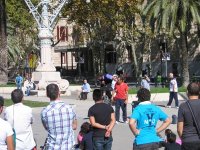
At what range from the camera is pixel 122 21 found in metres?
50.8

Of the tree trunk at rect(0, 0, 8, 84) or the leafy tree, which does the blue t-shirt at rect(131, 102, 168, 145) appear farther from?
the leafy tree

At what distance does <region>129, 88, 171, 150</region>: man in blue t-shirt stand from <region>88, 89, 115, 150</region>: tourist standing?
3.63 feet

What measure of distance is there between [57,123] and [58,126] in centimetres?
4

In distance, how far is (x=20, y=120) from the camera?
8.05 m

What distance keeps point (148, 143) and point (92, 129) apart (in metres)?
1.68

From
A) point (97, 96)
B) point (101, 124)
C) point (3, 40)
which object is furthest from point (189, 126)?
point (3, 40)

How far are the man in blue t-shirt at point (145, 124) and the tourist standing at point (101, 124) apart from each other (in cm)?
111

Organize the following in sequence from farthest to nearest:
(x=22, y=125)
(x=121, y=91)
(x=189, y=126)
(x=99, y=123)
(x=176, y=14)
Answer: (x=176, y=14)
(x=121, y=91)
(x=99, y=123)
(x=22, y=125)
(x=189, y=126)

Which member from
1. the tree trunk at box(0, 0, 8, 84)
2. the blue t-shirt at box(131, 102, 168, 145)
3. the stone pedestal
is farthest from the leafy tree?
the blue t-shirt at box(131, 102, 168, 145)

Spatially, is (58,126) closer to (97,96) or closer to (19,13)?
(97,96)

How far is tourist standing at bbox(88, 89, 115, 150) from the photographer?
29.6 feet

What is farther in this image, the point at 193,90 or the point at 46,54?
the point at 46,54

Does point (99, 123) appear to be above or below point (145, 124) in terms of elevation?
below

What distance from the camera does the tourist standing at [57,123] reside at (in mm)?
7469
